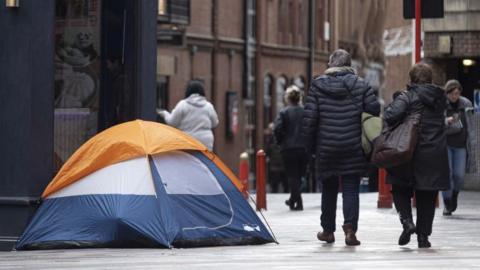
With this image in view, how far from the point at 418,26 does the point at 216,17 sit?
93.9 ft

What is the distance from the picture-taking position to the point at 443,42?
28.7m

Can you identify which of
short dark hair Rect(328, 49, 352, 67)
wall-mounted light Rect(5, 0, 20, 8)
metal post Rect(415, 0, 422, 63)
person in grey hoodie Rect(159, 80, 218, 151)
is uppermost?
metal post Rect(415, 0, 422, 63)

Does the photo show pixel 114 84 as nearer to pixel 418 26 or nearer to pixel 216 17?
pixel 418 26

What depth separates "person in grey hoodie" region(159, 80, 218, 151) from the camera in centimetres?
2081

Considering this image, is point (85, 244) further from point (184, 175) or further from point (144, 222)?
point (184, 175)

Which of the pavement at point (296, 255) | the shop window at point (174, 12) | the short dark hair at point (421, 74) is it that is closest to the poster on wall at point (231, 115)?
the shop window at point (174, 12)

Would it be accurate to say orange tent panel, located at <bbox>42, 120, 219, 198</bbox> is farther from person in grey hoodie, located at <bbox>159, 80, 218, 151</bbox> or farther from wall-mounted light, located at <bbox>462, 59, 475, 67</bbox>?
wall-mounted light, located at <bbox>462, 59, 475, 67</bbox>

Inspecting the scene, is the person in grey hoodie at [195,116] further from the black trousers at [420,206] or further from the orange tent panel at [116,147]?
the black trousers at [420,206]

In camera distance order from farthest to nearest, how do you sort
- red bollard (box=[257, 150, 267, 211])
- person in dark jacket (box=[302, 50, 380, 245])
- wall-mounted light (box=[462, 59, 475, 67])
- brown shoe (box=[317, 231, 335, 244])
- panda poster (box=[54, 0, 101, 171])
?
wall-mounted light (box=[462, 59, 475, 67])
red bollard (box=[257, 150, 267, 211])
panda poster (box=[54, 0, 101, 171])
brown shoe (box=[317, 231, 335, 244])
person in dark jacket (box=[302, 50, 380, 245])

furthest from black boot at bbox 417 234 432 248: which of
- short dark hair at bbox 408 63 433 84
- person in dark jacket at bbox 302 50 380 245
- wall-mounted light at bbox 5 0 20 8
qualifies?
wall-mounted light at bbox 5 0 20 8

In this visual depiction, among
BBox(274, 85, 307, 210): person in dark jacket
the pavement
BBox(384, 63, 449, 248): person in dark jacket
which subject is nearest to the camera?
the pavement

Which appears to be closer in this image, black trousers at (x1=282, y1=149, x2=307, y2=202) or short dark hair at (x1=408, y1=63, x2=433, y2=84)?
short dark hair at (x1=408, y1=63, x2=433, y2=84)

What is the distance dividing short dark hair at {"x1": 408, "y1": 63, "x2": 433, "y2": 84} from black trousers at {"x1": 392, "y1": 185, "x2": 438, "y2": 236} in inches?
39.5

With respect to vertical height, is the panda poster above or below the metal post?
below
